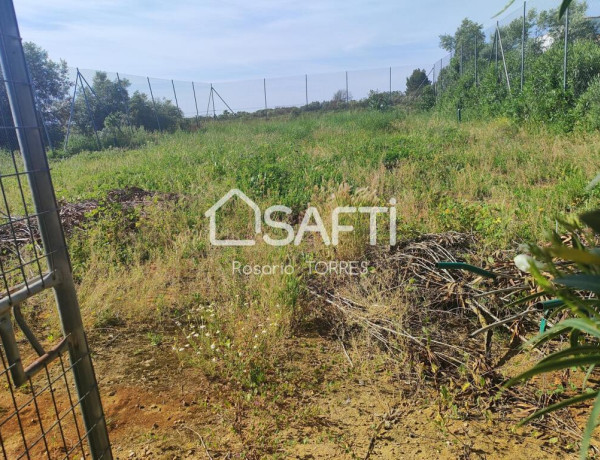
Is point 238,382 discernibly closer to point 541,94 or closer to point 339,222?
point 339,222

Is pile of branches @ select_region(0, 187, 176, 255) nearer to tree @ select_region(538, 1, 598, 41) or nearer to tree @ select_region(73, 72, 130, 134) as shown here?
tree @ select_region(538, 1, 598, 41)

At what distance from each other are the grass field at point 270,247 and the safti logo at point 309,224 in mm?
99

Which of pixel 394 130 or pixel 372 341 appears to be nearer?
pixel 372 341

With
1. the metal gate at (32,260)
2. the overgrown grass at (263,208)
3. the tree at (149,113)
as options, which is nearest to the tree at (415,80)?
the tree at (149,113)

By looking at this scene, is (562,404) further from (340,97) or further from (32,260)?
(340,97)

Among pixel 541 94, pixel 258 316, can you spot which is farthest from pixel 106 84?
pixel 258 316

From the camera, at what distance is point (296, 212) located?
193 inches

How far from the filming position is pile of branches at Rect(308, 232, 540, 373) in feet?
7.88

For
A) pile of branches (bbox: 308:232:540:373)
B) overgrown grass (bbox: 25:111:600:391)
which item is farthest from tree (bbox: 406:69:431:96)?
pile of branches (bbox: 308:232:540:373)

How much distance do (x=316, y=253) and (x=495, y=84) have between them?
1067 centimetres

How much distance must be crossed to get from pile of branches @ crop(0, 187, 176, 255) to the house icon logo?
0.78m

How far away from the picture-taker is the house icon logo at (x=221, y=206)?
4218 millimetres

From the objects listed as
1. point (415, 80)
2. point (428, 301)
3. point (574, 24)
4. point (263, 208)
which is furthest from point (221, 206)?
point (415, 80)

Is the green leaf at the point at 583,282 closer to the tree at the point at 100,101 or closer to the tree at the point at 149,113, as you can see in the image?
the tree at the point at 100,101
